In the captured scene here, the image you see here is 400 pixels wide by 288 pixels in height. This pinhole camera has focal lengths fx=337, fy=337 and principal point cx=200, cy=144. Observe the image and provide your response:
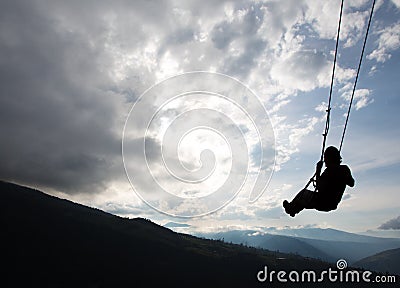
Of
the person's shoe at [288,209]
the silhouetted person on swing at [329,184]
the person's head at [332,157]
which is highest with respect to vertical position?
the person's head at [332,157]

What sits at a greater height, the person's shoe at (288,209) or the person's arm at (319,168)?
the person's arm at (319,168)

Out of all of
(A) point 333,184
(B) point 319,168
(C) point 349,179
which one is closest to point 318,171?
(B) point 319,168

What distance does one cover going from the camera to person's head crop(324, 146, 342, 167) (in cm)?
1352

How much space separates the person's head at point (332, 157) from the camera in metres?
13.5

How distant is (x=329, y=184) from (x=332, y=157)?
1.09 meters

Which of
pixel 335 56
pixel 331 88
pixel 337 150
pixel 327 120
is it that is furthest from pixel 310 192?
pixel 335 56

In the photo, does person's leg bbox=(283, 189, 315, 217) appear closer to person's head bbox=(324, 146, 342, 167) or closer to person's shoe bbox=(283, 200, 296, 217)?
person's shoe bbox=(283, 200, 296, 217)

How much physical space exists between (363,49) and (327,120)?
3.09 m

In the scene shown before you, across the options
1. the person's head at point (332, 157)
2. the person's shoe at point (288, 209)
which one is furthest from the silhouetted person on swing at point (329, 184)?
the person's shoe at point (288, 209)

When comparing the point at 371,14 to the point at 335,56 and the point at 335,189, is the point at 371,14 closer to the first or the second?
the point at 335,56

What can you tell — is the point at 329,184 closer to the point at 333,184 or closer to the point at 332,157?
the point at 333,184

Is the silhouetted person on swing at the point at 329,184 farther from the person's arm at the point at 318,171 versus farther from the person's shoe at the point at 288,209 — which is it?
the person's shoe at the point at 288,209

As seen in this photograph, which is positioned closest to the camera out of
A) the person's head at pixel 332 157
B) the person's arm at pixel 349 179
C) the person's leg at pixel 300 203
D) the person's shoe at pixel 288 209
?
the person's arm at pixel 349 179

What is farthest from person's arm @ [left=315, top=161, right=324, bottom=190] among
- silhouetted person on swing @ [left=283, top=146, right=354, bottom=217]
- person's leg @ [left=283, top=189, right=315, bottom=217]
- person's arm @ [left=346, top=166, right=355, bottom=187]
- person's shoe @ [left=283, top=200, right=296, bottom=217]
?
person's shoe @ [left=283, top=200, right=296, bottom=217]
